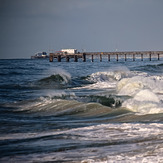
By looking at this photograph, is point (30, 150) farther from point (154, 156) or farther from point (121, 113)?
point (121, 113)

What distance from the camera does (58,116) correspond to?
371 inches

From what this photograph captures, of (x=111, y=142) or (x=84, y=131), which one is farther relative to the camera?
(x=84, y=131)

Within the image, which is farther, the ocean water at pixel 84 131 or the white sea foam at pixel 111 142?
the ocean water at pixel 84 131

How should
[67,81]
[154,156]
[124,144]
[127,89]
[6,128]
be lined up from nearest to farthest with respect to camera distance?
[154,156] → [124,144] → [6,128] → [127,89] → [67,81]

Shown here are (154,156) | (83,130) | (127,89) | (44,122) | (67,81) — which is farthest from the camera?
(67,81)

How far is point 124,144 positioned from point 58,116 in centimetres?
385

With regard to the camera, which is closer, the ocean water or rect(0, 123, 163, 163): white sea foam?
rect(0, 123, 163, 163): white sea foam

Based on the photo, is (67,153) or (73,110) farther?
(73,110)

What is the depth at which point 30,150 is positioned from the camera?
562 cm

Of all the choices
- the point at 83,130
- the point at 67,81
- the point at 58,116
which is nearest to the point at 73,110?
the point at 58,116

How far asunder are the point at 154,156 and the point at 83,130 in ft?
7.35

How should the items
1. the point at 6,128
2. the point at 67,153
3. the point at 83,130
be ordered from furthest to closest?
the point at 6,128, the point at 83,130, the point at 67,153

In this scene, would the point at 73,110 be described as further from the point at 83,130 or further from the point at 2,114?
the point at 83,130

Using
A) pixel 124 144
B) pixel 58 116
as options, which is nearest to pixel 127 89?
pixel 58 116
